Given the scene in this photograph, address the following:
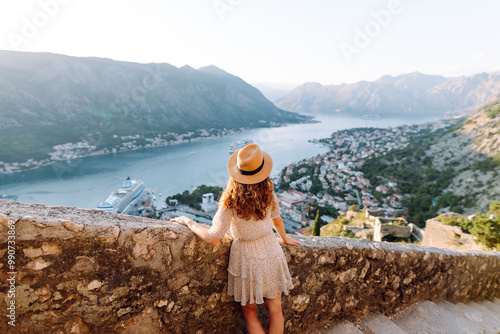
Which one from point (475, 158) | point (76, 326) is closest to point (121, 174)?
point (76, 326)

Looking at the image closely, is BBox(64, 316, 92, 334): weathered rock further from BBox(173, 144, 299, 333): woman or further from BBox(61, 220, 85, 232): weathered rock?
BBox(173, 144, 299, 333): woman

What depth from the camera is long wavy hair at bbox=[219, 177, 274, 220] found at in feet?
4.58

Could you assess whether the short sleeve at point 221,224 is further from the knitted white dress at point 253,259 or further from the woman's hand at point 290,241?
the woman's hand at point 290,241

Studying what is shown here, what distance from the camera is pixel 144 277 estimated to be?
1.31 m

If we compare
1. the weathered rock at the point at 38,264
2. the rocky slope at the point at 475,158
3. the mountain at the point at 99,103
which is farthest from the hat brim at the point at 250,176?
the mountain at the point at 99,103

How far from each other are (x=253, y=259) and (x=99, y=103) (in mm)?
68844

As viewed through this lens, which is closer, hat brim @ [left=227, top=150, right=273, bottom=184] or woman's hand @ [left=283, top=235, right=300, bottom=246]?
hat brim @ [left=227, top=150, right=273, bottom=184]

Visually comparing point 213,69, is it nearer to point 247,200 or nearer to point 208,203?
point 208,203

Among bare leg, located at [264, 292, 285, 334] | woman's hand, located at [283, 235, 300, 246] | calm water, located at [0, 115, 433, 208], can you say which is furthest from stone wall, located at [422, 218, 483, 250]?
calm water, located at [0, 115, 433, 208]

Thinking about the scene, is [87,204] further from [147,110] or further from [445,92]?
[445,92]

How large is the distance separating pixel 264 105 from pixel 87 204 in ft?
290

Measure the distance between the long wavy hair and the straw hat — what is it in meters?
0.05

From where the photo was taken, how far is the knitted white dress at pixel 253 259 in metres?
1.45

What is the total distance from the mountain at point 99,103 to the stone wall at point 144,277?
45334 mm
